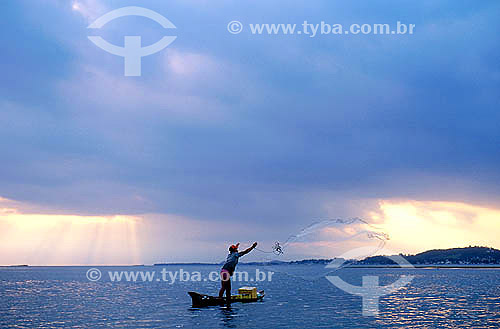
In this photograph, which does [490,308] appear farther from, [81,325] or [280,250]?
[81,325]

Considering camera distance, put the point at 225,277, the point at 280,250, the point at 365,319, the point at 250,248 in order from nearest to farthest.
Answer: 1. the point at 280,250
2. the point at 365,319
3. the point at 250,248
4. the point at 225,277

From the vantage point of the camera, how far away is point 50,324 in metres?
47.6

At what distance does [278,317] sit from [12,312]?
34.8m

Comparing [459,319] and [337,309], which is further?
[337,309]

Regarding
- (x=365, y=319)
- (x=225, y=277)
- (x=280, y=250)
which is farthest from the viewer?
(x=225, y=277)

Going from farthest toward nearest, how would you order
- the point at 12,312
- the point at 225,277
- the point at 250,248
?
1. the point at 12,312
2. the point at 225,277
3. the point at 250,248

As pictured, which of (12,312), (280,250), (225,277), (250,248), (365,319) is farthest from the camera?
(12,312)

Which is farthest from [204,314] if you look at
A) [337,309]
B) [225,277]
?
[337,309]

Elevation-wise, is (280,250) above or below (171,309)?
above

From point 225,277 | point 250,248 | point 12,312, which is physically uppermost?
point 250,248

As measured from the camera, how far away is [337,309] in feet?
190

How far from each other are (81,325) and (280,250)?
69.2 ft

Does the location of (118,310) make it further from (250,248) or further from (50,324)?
(250,248)

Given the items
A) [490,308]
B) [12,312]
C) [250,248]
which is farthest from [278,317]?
[12,312]
